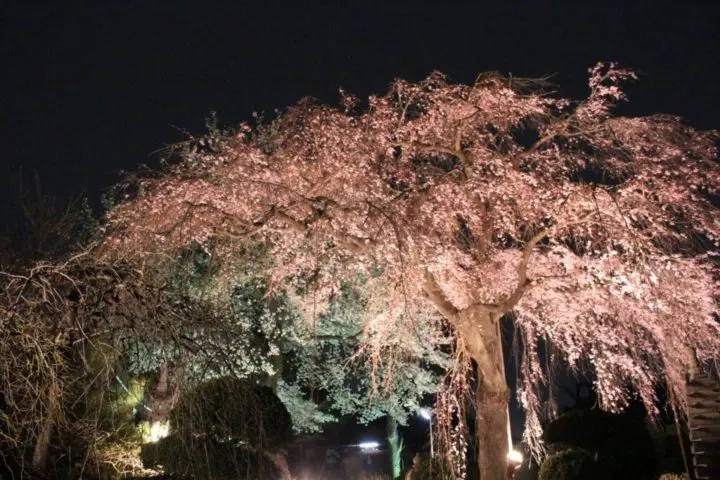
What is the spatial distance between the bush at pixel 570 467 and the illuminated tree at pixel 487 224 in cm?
243

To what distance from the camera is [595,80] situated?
9352mm

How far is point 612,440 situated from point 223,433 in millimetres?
8108

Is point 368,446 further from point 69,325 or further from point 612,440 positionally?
point 69,325

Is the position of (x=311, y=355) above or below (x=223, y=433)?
above

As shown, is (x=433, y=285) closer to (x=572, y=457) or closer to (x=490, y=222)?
(x=490, y=222)

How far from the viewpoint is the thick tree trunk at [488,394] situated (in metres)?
8.80

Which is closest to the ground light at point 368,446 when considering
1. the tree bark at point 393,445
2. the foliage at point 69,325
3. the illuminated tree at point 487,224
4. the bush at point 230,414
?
the tree bark at point 393,445

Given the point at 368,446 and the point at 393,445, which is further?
the point at 368,446

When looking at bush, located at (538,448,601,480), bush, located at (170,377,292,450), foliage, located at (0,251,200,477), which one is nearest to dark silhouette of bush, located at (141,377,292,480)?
bush, located at (170,377,292,450)

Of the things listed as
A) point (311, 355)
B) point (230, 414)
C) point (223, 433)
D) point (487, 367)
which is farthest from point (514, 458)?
point (311, 355)

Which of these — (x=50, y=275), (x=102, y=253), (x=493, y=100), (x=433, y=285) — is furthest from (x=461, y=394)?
(x=50, y=275)

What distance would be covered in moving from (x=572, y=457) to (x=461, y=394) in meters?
4.39

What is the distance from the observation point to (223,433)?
7.90 m

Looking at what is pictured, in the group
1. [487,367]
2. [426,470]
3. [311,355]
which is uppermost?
[311,355]
